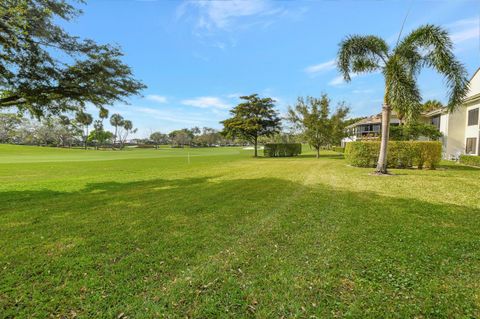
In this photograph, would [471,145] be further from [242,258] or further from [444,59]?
[242,258]

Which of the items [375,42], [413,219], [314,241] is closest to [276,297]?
[314,241]

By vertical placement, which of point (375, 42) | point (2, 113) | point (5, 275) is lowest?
point (5, 275)

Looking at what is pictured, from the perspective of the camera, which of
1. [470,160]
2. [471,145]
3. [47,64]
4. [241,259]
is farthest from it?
[471,145]

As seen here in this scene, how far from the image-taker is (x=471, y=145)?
850 inches

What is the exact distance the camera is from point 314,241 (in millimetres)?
4422

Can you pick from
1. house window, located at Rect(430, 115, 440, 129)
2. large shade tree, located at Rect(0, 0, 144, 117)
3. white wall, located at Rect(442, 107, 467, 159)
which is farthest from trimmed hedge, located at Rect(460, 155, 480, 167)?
large shade tree, located at Rect(0, 0, 144, 117)

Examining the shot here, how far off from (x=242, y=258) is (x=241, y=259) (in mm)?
35

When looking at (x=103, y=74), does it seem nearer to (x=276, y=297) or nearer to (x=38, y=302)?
(x=38, y=302)

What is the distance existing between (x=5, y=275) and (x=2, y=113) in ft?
38.8

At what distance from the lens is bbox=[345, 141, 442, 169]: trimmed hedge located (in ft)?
48.1

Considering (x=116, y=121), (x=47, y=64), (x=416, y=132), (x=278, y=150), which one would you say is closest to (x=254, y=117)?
(x=278, y=150)

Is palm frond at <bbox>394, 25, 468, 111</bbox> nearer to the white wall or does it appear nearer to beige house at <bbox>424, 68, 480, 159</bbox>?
beige house at <bbox>424, 68, 480, 159</bbox>

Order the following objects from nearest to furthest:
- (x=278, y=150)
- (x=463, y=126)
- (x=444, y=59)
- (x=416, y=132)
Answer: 1. (x=444, y=59)
2. (x=463, y=126)
3. (x=416, y=132)
4. (x=278, y=150)

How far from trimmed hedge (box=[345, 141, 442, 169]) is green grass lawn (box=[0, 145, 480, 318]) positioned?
8.35 metres
